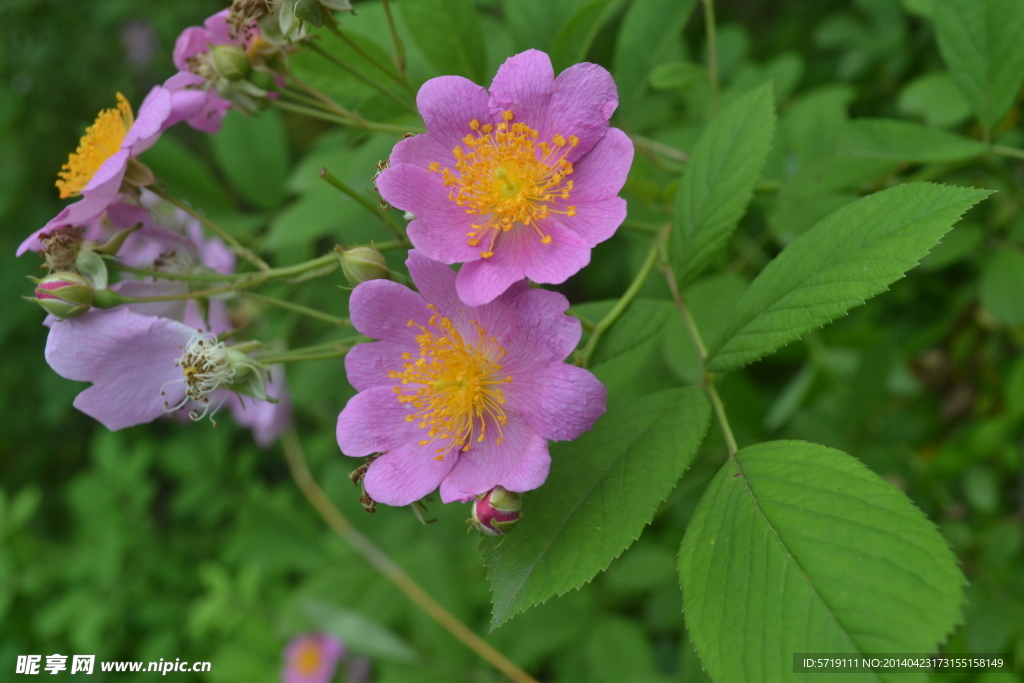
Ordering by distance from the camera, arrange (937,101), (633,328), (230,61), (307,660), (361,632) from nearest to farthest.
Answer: (633,328)
(230,61)
(937,101)
(361,632)
(307,660)

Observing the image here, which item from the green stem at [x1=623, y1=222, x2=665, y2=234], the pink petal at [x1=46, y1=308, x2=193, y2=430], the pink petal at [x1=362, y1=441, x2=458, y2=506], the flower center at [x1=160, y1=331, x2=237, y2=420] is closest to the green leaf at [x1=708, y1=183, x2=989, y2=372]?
the green stem at [x1=623, y1=222, x2=665, y2=234]

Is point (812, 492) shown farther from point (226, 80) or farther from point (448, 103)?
point (226, 80)

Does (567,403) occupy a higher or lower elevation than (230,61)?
lower

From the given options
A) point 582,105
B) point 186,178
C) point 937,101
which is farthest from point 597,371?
point 186,178

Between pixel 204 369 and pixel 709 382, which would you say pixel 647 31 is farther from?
pixel 204 369

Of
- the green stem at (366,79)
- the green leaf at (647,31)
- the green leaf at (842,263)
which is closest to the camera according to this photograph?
the green leaf at (842,263)

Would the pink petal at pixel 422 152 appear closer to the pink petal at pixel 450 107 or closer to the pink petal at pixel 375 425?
the pink petal at pixel 450 107

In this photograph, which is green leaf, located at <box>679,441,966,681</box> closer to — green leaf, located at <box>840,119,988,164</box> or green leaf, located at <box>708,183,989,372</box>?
green leaf, located at <box>708,183,989,372</box>

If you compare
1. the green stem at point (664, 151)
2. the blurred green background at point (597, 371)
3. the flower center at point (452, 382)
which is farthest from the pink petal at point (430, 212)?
the green stem at point (664, 151)
